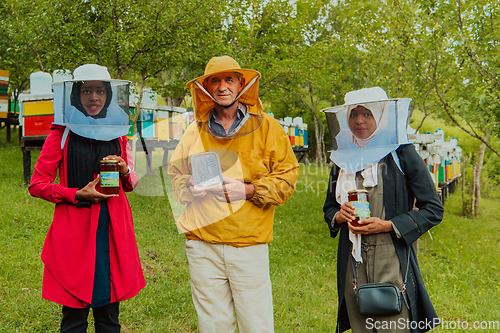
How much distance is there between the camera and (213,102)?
278 cm

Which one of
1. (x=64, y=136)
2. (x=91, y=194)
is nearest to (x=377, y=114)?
(x=91, y=194)

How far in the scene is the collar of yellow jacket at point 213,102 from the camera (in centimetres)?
266

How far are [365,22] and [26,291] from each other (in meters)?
7.49

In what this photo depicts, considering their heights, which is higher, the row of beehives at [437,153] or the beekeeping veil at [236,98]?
the beekeeping veil at [236,98]

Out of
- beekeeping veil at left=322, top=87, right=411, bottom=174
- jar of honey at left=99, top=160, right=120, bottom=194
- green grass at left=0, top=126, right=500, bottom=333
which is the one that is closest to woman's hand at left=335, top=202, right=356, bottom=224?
beekeeping veil at left=322, top=87, right=411, bottom=174

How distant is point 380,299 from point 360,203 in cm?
58

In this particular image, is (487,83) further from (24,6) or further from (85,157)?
(24,6)

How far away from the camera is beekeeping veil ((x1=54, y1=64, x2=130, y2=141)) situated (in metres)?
2.65

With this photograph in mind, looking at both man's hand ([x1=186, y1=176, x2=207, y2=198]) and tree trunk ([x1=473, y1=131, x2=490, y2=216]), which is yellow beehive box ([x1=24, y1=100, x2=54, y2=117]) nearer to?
man's hand ([x1=186, y1=176, x2=207, y2=198])

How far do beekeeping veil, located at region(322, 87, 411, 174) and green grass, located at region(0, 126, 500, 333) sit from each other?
232cm

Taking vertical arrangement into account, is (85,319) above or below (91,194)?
below

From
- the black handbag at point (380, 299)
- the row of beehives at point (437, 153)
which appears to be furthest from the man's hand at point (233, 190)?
the row of beehives at point (437, 153)

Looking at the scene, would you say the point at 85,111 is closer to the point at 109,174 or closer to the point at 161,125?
the point at 109,174

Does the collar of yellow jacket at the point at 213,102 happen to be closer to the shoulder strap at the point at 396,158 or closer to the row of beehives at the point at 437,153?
the shoulder strap at the point at 396,158
